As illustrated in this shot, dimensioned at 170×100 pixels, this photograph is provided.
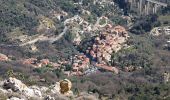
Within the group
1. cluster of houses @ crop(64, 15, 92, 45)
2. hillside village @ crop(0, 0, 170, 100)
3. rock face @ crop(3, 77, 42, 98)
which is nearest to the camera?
rock face @ crop(3, 77, 42, 98)

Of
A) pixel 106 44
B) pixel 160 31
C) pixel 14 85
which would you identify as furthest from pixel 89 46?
pixel 14 85

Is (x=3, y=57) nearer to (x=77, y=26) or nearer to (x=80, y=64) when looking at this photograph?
(x=80, y=64)

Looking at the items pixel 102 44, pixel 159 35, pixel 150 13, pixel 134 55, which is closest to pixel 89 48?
pixel 102 44

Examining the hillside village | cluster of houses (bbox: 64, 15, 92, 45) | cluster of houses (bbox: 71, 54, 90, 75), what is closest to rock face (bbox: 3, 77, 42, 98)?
the hillside village

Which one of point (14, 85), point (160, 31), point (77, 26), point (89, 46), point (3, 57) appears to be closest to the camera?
point (14, 85)

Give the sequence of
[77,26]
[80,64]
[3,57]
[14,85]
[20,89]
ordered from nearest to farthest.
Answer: [20,89]
[14,85]
[3,57]
[80,64]
[77,26]

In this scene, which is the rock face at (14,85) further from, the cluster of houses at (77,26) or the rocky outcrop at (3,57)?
the cluster of houses at (77,26)

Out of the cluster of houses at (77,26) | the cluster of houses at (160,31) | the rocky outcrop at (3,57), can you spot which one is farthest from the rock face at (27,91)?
the cluster of houses at (160,31)

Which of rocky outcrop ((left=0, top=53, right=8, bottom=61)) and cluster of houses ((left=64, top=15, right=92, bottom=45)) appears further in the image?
cluster of houses ((left=64, top=15, right=92, bottom=45))

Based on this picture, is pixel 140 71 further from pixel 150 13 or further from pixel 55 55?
pixel 150 13

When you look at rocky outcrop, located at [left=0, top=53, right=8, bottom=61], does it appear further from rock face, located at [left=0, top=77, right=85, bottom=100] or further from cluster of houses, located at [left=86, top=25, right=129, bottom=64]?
rock face, located at [left=0, top=77, right=85, bottom=100]
